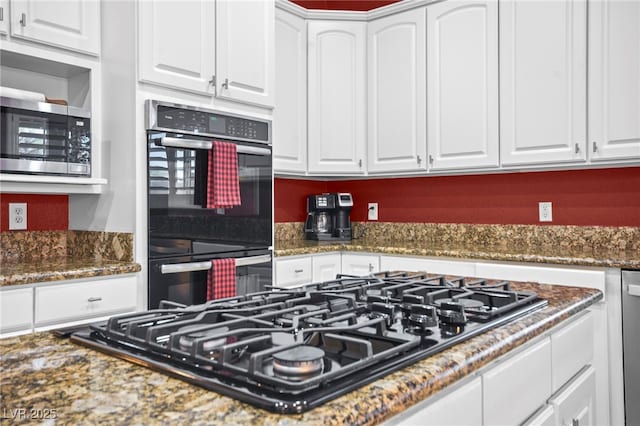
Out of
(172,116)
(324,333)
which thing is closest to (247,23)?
(172,116)

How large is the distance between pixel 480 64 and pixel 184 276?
7.09 feet

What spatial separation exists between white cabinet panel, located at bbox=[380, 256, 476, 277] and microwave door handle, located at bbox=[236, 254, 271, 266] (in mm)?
744

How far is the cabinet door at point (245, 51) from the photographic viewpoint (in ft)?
8.95

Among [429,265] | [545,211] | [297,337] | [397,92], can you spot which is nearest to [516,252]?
[429,265]

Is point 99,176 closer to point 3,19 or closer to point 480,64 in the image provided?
point 3,19

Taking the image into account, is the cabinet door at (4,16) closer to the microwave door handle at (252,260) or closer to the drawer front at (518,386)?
the microwave door handle at (252,260)

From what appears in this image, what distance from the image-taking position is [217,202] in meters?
2.54

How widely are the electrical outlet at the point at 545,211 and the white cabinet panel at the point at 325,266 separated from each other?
1.33 meters

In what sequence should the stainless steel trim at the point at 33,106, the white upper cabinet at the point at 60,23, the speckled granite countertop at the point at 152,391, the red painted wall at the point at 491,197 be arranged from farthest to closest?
1. the red painted wall at the point at 491,197
2. the white upper cabinet at the point at 60,23
3. the stainless steel trim at the point at 33,106
4. the speckled granite countertop at the point at 152,391

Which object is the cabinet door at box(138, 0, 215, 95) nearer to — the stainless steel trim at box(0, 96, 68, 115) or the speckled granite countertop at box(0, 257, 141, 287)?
the stainless steel trim at box(0, 96, 68, 115)

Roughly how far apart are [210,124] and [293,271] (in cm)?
103

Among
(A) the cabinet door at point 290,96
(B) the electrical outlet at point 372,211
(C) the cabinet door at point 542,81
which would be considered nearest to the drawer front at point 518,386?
(C) the cabinet door at point 542,81

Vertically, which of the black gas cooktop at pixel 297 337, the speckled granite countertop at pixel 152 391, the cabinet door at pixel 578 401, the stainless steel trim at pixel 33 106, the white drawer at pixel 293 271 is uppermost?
the stainless steel trim at pixel 33 106

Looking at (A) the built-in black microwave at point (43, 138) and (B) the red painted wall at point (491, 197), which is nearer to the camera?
(A) the built-in black microwave at point (43, 138)
